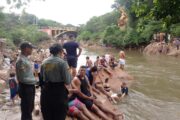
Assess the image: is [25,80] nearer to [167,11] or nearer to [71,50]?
[167,11]

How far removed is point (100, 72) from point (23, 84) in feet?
32.5

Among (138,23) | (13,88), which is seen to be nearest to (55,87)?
(138,23)

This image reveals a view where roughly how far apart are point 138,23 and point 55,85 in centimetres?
314

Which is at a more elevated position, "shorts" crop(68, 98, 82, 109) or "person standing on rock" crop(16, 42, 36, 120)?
"person standing on rock" crop(16, 42, 36, 120)

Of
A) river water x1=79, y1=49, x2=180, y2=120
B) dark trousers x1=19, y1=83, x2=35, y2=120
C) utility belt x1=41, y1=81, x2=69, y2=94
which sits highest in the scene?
utility belt x1=41, y1=81, x2=69, y2=94

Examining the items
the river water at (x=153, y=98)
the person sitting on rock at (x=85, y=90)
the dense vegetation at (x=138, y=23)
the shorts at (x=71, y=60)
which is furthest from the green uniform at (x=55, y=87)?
the river water at (x=153, y=98)

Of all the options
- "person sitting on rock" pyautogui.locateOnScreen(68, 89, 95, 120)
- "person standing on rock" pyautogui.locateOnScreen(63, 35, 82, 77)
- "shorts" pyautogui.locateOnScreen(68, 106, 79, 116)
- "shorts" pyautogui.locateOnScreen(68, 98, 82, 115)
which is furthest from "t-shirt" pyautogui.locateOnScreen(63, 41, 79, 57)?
"shorts" pyautogui.locateOnScreen(68, 106, 79, 116)

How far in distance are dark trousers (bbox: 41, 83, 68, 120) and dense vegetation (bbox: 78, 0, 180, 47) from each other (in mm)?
1965

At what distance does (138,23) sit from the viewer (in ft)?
25.9

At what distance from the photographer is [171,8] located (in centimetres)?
573

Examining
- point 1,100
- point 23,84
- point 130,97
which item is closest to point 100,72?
point 130,97

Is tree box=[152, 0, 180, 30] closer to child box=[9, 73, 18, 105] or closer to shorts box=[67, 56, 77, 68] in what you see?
shorts box=[67, 56, 77, 68]

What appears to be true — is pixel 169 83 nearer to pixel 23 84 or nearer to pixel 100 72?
pixel 100 72

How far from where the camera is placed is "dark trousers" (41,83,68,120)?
5488 millimetres
